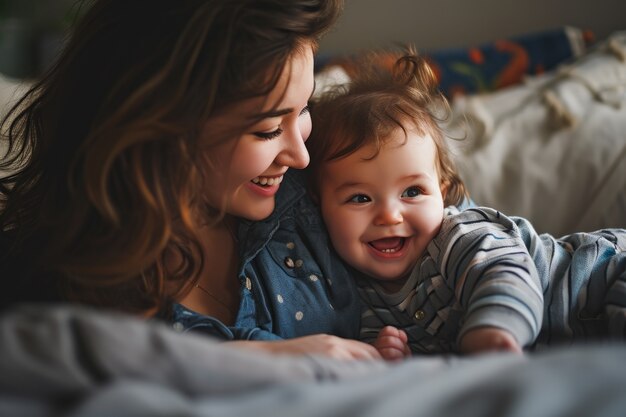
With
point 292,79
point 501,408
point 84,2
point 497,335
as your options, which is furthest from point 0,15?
point 501,408

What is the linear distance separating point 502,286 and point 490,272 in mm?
43

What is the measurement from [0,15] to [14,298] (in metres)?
2.11

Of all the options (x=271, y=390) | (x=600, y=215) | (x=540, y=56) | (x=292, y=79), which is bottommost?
(x=600, y=215)

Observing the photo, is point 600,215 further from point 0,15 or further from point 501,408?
point 0,15

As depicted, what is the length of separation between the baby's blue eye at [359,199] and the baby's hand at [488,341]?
0.98 feet

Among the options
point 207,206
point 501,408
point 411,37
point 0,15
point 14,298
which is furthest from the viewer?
point 0,15

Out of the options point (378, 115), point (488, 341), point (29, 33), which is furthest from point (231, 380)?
point (29, 33)

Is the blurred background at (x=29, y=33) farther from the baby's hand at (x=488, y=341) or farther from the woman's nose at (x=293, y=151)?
the baby's hand at (x=488, y=341)

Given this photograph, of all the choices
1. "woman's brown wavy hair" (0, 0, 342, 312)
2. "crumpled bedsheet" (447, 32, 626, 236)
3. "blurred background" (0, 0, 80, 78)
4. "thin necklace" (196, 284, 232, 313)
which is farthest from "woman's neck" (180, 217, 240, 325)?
"blurred background" (0, 0, 80, 78)

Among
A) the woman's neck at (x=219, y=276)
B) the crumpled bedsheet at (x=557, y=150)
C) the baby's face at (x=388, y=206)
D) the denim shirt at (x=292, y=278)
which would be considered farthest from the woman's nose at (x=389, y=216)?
the crumpled bedsheet at (x=557, y=150)

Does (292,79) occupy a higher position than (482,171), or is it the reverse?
(292,79)

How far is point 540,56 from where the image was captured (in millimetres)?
2127

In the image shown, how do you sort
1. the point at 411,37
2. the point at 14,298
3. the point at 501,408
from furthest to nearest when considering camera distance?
the point at 411,37 → the point at 14,298 → the point at 501,408

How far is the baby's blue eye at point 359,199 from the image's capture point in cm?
A: 107
